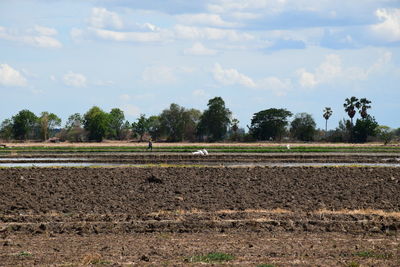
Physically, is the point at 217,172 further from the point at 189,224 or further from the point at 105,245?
Answer: the point at 105,245

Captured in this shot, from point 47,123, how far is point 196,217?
4305 inches

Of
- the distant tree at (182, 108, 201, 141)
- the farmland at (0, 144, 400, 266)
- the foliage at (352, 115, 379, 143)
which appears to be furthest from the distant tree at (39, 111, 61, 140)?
the farmland at (0, 144, 400, 266)

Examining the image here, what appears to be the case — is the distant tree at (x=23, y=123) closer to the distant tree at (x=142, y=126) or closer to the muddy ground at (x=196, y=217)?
the distant tree at (x=142, y=126)

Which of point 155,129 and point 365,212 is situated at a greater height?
point 155,129

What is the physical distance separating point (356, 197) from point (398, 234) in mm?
8125

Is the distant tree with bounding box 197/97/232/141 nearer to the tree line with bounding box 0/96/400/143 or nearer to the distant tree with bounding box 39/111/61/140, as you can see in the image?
the tree line with bounding box 0/96/400/143

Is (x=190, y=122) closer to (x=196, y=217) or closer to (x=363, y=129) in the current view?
(x=363, y=129)

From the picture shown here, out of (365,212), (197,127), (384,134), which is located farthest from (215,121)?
(365,212)

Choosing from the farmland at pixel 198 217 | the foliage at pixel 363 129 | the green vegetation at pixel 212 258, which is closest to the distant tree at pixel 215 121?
the foliage at pixel 363 129

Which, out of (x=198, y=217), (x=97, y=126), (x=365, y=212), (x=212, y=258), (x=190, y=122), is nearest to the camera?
(x=212, y=258)

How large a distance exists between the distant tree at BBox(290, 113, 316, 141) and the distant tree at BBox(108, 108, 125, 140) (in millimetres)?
33387

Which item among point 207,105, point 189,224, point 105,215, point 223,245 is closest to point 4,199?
point 105,215

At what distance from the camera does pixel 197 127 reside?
119062 millimetres

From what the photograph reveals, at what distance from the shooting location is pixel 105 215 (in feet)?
74.9
